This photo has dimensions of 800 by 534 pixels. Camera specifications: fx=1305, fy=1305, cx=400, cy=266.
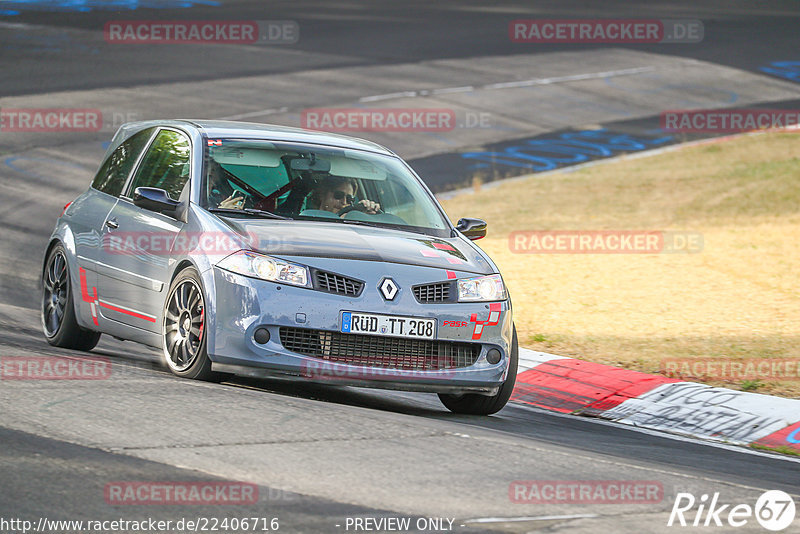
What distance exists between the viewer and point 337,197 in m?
8.69

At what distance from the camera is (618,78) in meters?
32.9

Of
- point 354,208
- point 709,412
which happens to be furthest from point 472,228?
point 709,412

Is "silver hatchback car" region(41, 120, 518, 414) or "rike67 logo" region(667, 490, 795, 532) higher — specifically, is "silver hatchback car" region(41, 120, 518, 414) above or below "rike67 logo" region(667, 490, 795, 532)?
above

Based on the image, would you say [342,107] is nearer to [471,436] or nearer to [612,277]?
[612,277]

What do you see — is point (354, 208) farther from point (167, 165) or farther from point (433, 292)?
point (167, 165)

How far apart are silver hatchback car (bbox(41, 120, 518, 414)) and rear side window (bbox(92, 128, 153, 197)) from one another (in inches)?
0.7
